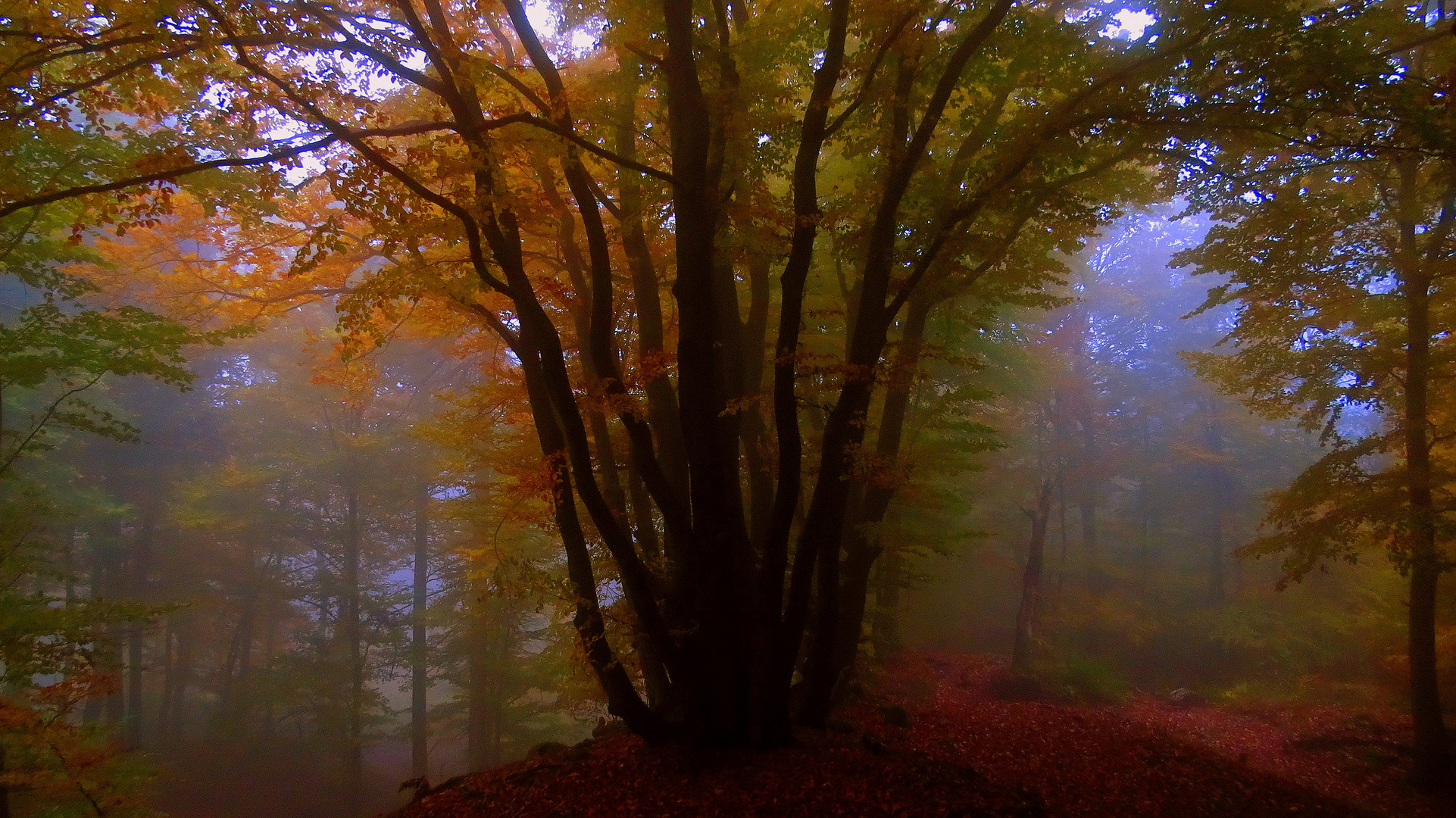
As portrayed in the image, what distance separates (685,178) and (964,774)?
535 cm

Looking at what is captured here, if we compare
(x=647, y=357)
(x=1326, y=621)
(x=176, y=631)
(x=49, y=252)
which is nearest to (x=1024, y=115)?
(x=647, y=357)

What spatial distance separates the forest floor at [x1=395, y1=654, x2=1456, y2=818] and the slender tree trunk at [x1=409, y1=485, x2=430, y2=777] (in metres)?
12.4

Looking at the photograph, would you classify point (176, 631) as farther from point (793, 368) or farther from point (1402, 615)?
point (1402, 615)

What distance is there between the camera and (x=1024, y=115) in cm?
585

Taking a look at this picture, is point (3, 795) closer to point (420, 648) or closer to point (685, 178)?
point (685, 178)

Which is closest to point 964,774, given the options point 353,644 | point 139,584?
point 353,644

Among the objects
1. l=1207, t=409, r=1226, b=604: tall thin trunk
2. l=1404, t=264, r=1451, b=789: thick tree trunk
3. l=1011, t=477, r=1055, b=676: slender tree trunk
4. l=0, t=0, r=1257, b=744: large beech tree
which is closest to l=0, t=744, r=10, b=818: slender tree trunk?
l=0, t=0, r=1257, b=744: large beech tree

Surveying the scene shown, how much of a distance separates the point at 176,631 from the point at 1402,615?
29244 mm

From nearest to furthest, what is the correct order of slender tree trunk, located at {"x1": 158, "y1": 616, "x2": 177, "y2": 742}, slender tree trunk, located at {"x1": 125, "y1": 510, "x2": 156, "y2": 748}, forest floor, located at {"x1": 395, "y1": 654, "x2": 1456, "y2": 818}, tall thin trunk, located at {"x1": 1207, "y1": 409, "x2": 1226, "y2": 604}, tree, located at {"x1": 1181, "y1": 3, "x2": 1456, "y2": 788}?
forest floor, located at {"x1": 395, "y1": 654, "x2": 1456, "y2": 818} < tree, located at {"x1": 1181, "y1": 3, "x2": 1456, "y2": 788} < slender tree trunk, located at {"x1": 125, "y1": 510, "x2": 156, "y2": 748} < slender tree trunk, located at {"x1": 158, "y1": 616, "x2": 177, "y2": 742} < tall thin trunk, located at {"x1": 1207, "y1": 409, "x2": 1226, "y2": 604}

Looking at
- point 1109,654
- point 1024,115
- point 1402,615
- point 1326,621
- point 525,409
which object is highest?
point 1024,115

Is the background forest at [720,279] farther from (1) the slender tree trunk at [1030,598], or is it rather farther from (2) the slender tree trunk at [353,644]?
(2) the slender tree trunk at [353,644]

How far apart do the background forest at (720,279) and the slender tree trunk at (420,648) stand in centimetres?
114

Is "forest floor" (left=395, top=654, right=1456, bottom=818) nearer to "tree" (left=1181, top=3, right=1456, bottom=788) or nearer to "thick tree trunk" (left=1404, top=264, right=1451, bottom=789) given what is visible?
"thick tree trunk" (left=1404, top=264, right=1451, bottom=789)

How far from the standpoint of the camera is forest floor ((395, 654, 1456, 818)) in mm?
5137
